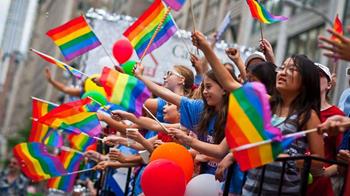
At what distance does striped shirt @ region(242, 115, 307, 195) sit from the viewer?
393cm

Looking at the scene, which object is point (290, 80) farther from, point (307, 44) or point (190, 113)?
point (307, 44)

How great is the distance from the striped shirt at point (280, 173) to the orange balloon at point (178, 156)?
2.51 ft

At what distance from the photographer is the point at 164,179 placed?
4504mm

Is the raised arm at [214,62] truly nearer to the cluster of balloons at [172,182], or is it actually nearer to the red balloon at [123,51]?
the cluster of balloons at [172,182]

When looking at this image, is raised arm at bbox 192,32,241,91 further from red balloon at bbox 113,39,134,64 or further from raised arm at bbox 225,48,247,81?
red balloon at bbox 113,39,134,64

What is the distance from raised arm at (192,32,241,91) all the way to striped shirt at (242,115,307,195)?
42 cm

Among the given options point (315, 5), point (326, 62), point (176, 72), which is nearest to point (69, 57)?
point (176, 72)

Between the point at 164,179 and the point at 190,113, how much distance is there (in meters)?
0.76

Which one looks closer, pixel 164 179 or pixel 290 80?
pixel 290 80

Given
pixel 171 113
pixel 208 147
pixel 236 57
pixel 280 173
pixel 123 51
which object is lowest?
pixel 280 173

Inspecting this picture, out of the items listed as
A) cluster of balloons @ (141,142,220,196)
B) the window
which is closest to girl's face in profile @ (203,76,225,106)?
cluster of balloons @ (141,142,220,196)

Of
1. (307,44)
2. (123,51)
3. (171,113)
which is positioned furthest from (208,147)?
(307,44)

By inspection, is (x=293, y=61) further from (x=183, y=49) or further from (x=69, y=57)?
(x=183, y=49)

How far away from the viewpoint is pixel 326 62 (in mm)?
19812
